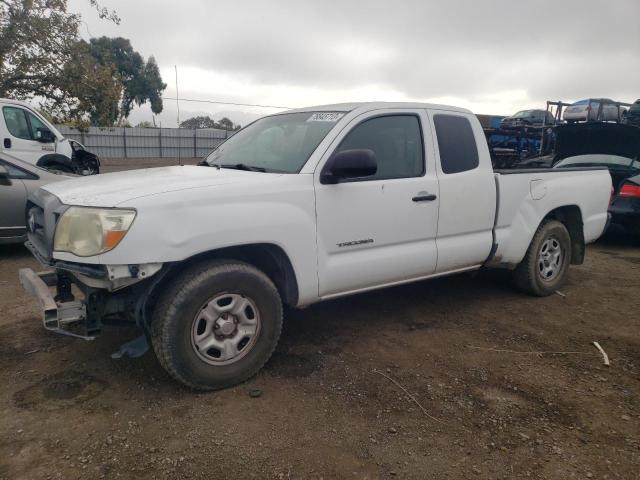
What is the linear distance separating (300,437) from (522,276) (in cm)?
325

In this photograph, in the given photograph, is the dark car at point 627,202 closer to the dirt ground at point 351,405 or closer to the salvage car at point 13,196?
the dirt ground at point 351,405

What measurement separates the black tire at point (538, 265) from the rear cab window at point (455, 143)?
1.22 meters

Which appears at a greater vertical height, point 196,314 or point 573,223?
point 573,223

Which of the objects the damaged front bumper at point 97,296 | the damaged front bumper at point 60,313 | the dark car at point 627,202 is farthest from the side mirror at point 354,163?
the dark car at point 627,202

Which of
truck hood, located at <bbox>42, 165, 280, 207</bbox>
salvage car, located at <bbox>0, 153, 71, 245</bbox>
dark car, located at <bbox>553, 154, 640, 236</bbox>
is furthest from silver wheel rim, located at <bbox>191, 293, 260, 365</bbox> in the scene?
dark car, located at <bbox>553, 154, 640, 236</bbox>

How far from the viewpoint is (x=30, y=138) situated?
9719 mm

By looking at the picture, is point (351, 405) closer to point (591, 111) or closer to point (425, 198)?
point (425, 198)

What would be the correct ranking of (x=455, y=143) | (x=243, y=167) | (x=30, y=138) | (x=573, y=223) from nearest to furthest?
(x=243, y=167)
(x=455, y=143)
(x=573, y=223)
(x=30, y=138)

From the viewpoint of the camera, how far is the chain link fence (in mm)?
26844

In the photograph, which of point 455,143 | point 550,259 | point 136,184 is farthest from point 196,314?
point 550,259

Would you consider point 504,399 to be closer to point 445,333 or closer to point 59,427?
point 445,333

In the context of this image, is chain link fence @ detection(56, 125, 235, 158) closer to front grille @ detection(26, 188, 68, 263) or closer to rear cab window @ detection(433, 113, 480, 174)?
rear cab window @ detection(433, 113, 480, 174)

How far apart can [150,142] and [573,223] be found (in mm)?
27046

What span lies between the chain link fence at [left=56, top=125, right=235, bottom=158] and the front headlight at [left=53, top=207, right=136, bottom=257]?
2473 cm
